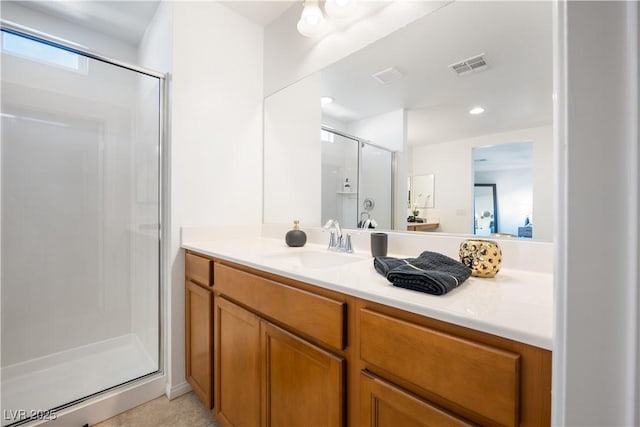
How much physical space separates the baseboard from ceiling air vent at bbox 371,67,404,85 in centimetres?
203

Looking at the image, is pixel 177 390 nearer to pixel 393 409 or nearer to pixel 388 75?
pixel 393 409

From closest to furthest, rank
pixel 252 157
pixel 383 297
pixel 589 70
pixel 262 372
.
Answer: pixel 589 70
pixel 383 297
pixel 262 372
pixel 252 157

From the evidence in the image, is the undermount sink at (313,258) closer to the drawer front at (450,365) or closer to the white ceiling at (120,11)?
the drawer front at (450,365)

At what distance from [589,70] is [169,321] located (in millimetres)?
1953

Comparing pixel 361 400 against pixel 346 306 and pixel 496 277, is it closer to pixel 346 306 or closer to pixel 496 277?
pixel 346 306

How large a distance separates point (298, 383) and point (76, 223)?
2062 millimetres

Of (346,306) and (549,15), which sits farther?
(549,15)

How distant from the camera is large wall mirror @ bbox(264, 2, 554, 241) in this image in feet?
3.17

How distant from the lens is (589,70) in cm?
29

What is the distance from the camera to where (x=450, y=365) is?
1.80 ft

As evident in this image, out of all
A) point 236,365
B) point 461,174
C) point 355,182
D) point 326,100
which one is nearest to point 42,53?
point 326,100

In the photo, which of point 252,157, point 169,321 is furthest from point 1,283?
point 252,157

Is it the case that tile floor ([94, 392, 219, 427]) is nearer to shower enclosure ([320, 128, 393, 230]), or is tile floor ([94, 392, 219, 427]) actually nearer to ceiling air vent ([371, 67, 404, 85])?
shower enclosure ([320, 128, 393, 230])

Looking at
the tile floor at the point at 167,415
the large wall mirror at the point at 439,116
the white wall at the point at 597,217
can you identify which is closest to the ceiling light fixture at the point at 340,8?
the large wall mirror at the point at 439,116
